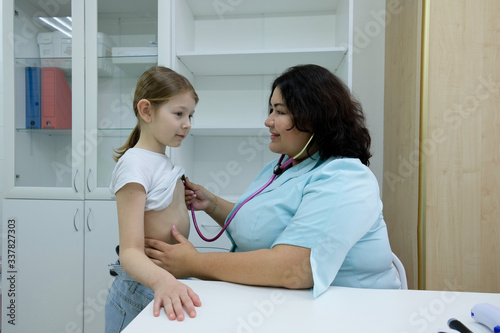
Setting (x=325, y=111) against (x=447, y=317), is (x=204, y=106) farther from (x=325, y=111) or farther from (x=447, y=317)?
(x=447, y=317)

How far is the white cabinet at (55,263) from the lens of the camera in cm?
186

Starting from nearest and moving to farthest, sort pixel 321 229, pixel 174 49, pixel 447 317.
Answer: pixel 447 317, pixel 321 229, pixel 174 49

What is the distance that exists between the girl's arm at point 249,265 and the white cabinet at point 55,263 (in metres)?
1.07

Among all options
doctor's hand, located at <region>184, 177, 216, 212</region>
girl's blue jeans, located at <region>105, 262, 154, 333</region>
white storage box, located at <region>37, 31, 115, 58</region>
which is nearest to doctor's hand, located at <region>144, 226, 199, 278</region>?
girl's blue jeans, located at <region>105, 262, 154, 333</region>

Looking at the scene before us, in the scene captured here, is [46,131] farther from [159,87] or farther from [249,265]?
[249,265]

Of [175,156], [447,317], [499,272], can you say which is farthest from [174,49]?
[499,272]

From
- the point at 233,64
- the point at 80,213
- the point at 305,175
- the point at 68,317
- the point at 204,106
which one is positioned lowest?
the point at 68,317

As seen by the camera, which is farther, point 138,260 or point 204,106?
point 204,106

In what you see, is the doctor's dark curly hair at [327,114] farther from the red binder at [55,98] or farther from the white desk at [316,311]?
→ the red binder at [55,98]

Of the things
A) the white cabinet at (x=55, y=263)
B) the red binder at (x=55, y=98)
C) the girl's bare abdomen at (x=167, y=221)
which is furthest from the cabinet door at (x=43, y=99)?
the girl's bare abdomen at (x=167, y=221)

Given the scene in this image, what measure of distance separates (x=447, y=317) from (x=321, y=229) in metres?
0.30

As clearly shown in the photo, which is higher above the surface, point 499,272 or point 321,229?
point 321,229

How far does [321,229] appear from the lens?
2.70 feet

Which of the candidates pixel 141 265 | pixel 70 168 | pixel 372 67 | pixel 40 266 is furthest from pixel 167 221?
pixel 372 67
